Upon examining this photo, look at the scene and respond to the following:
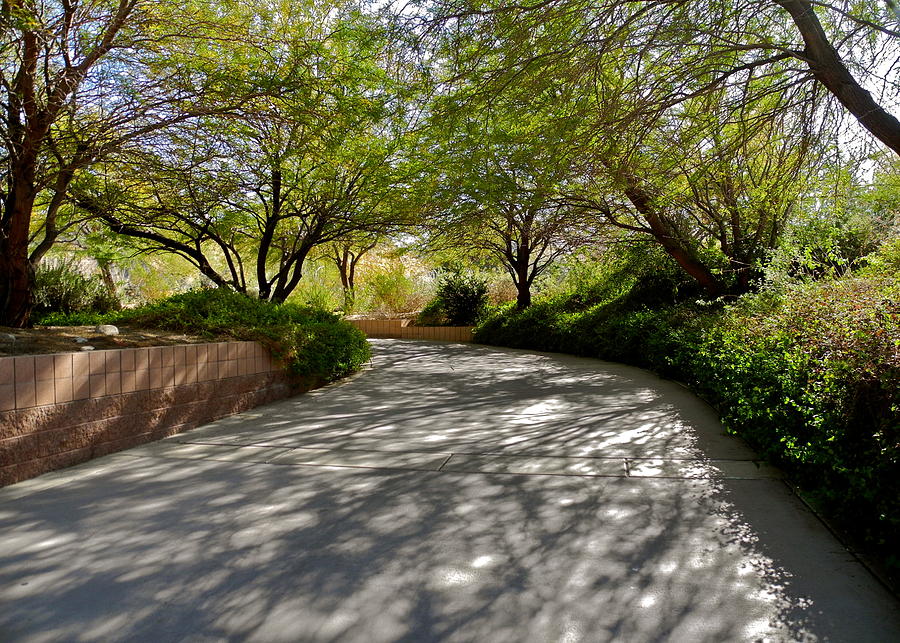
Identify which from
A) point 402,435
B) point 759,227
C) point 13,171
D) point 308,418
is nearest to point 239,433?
point 308,418

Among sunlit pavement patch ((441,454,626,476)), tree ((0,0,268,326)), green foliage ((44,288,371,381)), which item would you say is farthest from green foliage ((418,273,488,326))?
sunlit pavement patch ((441,454,626,476))

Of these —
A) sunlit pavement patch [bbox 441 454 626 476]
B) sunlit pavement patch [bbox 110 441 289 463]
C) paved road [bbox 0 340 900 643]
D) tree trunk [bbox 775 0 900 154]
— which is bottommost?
paved road [bbox 0 340 900 643]

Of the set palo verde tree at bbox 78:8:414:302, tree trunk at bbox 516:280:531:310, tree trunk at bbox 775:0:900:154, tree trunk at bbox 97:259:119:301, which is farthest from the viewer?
tree trunk at bbox 516:280:531:310

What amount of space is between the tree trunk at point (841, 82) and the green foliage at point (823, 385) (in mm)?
1352

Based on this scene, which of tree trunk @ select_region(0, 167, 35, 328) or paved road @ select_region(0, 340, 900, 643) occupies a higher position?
tree trunk @ select_region(0, 167, 35, 328)

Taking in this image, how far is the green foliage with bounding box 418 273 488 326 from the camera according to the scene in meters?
19.6

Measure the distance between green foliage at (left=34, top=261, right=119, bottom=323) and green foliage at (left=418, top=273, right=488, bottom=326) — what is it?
1103cm

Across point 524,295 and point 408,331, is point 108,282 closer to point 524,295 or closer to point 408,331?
point 408,331

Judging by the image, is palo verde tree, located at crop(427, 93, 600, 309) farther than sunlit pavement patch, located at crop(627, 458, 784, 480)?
Yes

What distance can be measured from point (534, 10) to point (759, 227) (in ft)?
24.8

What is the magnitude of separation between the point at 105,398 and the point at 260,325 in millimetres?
2673

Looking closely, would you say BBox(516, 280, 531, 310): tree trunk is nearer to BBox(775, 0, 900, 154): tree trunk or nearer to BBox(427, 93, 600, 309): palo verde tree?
BBox(427, 93, 600, 309): palo verde tree

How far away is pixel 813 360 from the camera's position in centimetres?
380

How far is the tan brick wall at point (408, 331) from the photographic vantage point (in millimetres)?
19219
